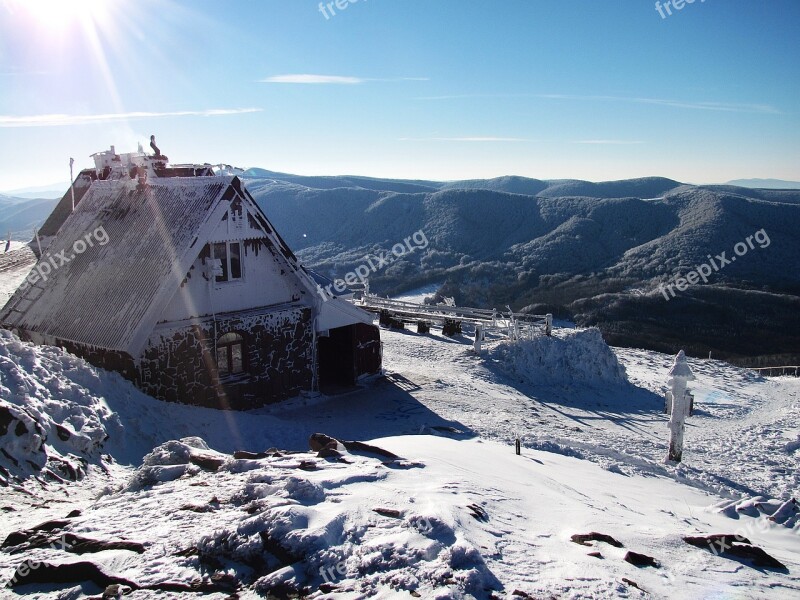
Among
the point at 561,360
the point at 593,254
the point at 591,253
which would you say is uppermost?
the point at 591,253

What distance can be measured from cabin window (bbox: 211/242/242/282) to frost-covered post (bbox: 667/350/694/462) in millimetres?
10682

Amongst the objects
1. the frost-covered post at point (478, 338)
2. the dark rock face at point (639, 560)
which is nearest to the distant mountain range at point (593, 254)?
the frost-covered post at point (478, 338)

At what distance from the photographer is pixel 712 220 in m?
86.2

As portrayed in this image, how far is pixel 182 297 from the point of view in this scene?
15.2 m

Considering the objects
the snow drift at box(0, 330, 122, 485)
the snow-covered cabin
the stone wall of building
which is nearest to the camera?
the snow drift at box(0, 330, 122, 485)

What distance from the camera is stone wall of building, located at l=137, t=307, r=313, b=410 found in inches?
575

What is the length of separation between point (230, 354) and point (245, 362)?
43 cm

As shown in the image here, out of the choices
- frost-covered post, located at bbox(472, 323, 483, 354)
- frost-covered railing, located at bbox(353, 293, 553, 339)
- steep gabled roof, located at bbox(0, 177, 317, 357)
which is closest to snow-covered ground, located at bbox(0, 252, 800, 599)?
steep gabled roof, located at bbox(0, 177, 317, 357)

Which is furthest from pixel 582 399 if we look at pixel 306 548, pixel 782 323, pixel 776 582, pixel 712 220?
pixel 712 220

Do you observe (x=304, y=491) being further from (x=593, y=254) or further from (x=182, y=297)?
(x=593, y=254)

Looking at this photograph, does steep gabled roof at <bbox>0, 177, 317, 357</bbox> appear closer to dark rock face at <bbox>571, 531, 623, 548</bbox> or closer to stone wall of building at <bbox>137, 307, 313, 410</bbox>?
stone wall of building at <bbox>137, 307, 313, 410</bbox>
